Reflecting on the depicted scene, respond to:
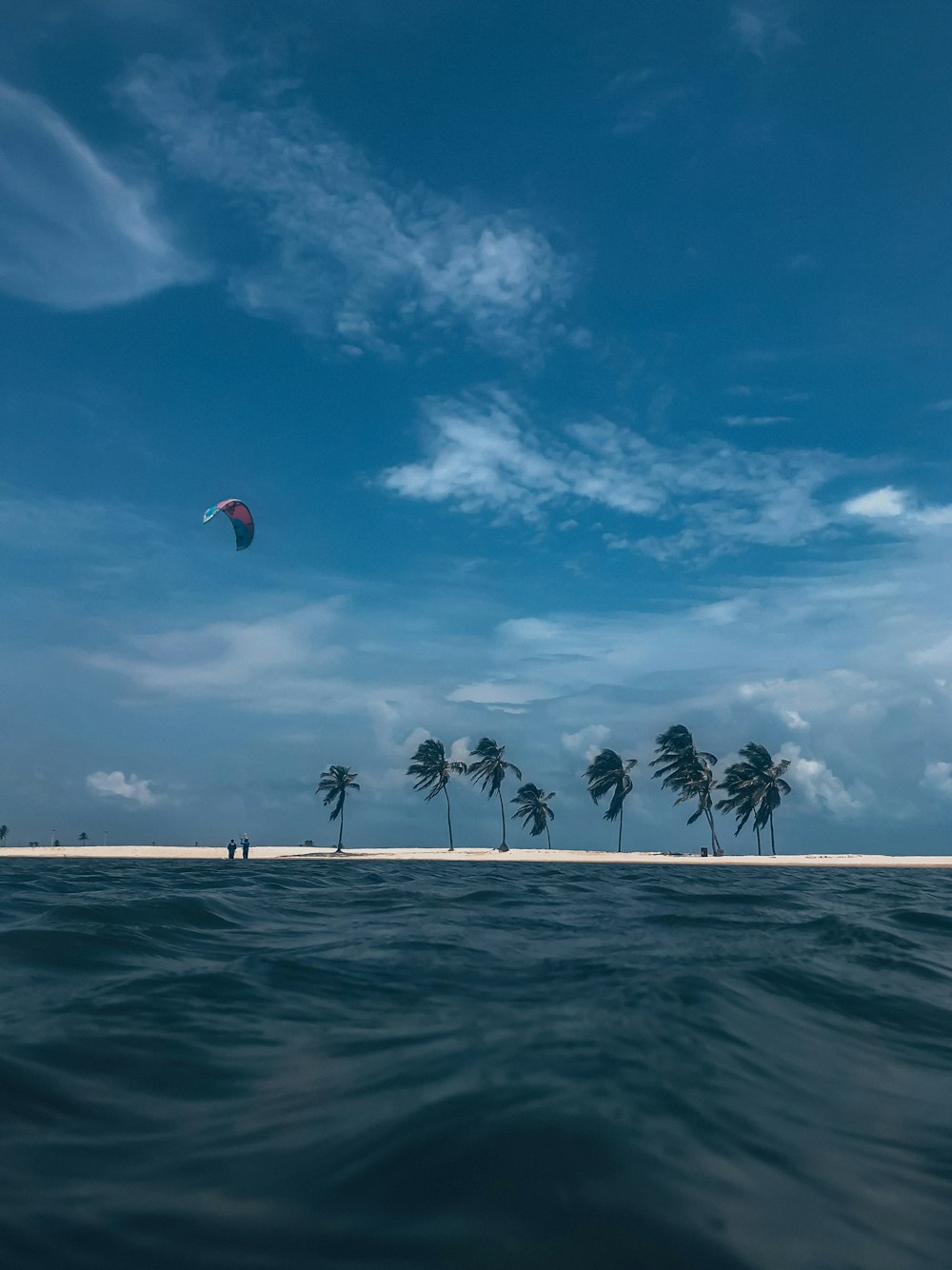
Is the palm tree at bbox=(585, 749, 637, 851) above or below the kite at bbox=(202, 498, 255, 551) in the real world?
below

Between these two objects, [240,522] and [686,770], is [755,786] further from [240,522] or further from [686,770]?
[240,522]

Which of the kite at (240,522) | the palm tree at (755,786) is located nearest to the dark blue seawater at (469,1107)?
the kite at (240,522)

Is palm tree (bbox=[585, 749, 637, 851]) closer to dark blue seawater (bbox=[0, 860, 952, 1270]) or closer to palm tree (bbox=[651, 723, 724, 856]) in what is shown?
palm tree (bbox=[651, 723, 724, 856])

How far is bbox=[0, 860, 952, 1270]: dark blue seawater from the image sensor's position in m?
2.86

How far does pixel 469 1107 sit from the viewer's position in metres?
3.91

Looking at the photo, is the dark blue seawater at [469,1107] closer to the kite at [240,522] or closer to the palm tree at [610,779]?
the kite at [240,522]

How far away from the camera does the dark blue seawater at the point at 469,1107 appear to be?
9.38 ft

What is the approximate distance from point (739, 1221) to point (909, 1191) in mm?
1096

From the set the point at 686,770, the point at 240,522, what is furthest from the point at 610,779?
the point at 240,522

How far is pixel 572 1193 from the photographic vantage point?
306 centimetres

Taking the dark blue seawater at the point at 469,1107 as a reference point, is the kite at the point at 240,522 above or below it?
above

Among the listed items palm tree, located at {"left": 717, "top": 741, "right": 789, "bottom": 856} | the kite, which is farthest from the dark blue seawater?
palm tree, located at {"left": 717, "top": 741, "right": 789, "bottom": 856}

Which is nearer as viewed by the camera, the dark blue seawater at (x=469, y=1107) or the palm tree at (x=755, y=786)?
the dark blue seawater at (x=469, y=1107)

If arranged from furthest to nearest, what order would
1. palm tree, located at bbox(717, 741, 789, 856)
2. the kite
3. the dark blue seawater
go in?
palm tree, located at bbox(717, 741, 789, 856) < the kite < the dark blue seawater
